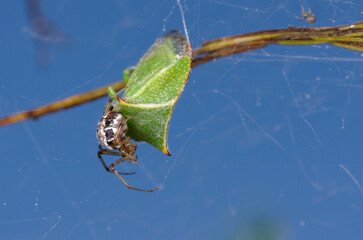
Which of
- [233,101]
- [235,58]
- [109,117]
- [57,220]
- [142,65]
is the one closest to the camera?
[109,117]

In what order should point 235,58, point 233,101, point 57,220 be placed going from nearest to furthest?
point 235,58
point 57,220
point 233,101

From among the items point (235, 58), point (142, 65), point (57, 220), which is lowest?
point (57, 220)

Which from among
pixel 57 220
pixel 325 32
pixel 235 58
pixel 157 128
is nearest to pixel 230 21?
pixel 235 58

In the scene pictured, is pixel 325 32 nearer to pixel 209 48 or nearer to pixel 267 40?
pixel 267 40

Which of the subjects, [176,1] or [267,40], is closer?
[267,40]

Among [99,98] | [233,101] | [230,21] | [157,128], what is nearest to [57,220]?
[99,98]

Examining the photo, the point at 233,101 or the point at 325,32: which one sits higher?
the point at 325,32

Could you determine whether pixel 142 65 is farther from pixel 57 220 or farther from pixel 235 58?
pixel 57 220
